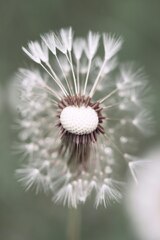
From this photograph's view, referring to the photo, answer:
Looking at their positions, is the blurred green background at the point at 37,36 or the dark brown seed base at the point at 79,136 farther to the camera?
the blurred green background at the point at 37,36

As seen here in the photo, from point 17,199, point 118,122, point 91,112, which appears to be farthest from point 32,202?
point 91,112

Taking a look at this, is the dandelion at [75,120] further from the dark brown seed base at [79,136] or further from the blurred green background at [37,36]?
the blurred green background at [37,36]

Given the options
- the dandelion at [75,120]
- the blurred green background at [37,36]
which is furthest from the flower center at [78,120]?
the blurred green background at [37,36]

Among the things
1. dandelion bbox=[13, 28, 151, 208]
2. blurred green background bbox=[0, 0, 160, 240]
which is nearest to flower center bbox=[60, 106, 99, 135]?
dandelion bbox=[13, 28, 151, 208]

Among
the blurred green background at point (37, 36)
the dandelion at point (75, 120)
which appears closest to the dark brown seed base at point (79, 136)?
the dandelion at point (75, 120)

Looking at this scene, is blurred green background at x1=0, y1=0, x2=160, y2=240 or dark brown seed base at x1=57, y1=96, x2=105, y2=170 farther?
blurred green background at x1=0, y1=0, x2=160, y2=240

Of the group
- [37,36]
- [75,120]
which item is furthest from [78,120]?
[37,36]

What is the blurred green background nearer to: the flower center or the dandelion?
the dandelion
